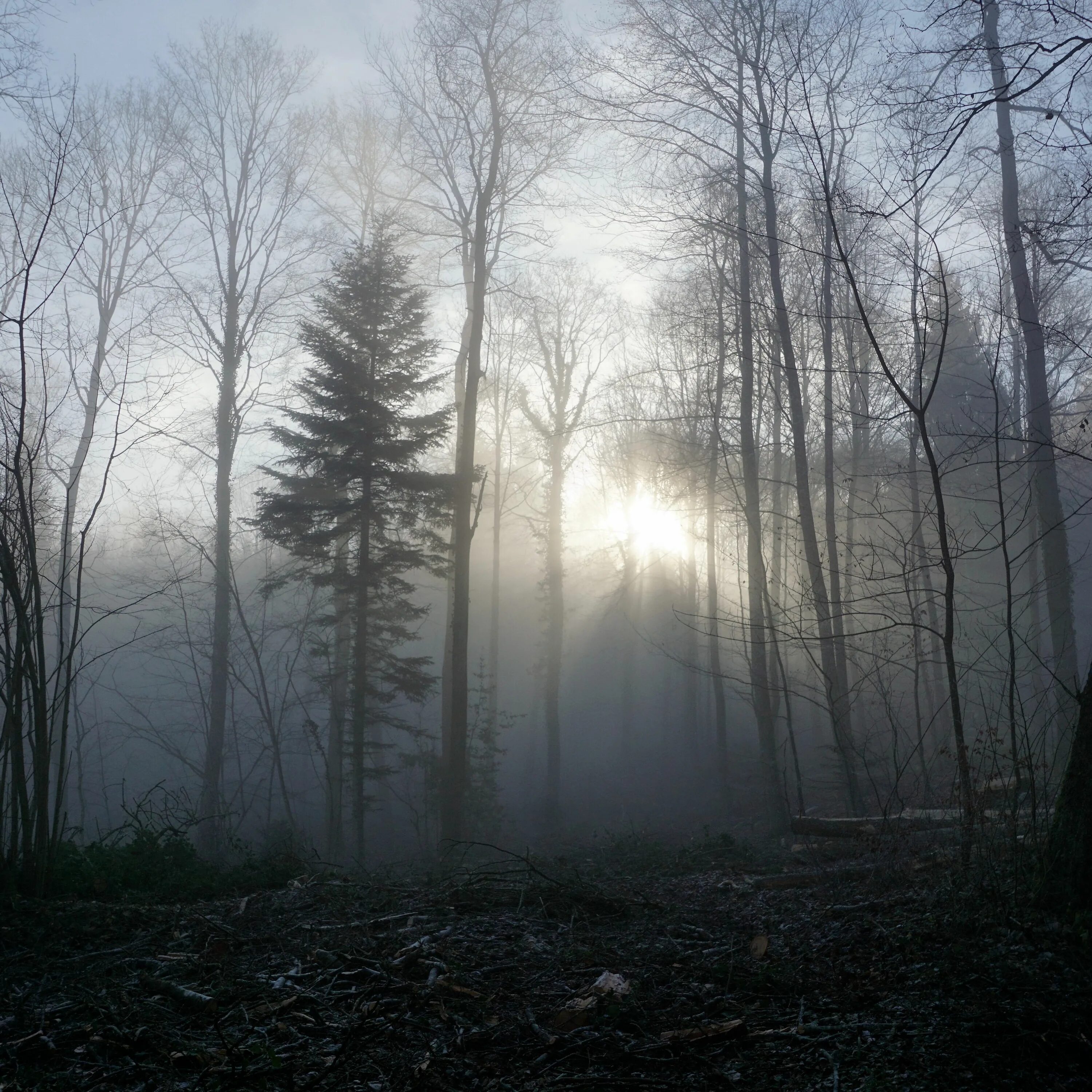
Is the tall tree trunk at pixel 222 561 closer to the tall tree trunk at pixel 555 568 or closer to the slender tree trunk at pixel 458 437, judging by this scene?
the slender tree trunk at pixel 458 437

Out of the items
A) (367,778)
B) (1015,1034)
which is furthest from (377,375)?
(1015,1034)

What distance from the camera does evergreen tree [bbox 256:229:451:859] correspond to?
45.1ft

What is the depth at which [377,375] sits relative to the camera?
559 inches

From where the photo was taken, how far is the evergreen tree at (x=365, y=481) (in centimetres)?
1373

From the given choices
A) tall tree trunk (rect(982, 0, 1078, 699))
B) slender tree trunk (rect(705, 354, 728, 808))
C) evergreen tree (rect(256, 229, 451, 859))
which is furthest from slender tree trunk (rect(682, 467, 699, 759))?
tall tree trunk (rect(982, 0, 1078, 699))

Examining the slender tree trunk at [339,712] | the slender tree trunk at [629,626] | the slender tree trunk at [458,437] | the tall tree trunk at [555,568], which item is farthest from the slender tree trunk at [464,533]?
the slender tree trunk at [629,626]

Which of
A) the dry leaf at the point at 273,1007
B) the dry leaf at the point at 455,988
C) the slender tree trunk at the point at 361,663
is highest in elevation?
the slender tree trunk at the point at 361,663

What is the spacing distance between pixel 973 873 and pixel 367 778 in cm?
1122

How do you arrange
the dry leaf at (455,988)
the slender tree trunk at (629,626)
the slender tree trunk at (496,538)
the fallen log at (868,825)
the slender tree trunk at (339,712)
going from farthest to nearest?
the slender tree trunk at (629,626) < the slender tree trunk at (496,538) < the slender tree trunk at (339,712) < the fallen log at (868,825) < the dry leaf at (455,988)

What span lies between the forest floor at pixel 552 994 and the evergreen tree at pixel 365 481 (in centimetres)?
884

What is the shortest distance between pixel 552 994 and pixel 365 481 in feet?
36.8

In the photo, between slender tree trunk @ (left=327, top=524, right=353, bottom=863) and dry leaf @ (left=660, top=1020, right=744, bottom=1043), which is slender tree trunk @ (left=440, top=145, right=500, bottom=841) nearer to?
slender tree trunk @ (left=327, top=524, right=353, bottom=863)

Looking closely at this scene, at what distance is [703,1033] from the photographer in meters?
3.01

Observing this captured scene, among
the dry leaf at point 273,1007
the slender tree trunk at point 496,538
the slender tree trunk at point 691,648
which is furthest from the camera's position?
the slender tree trunk at point 496,538
